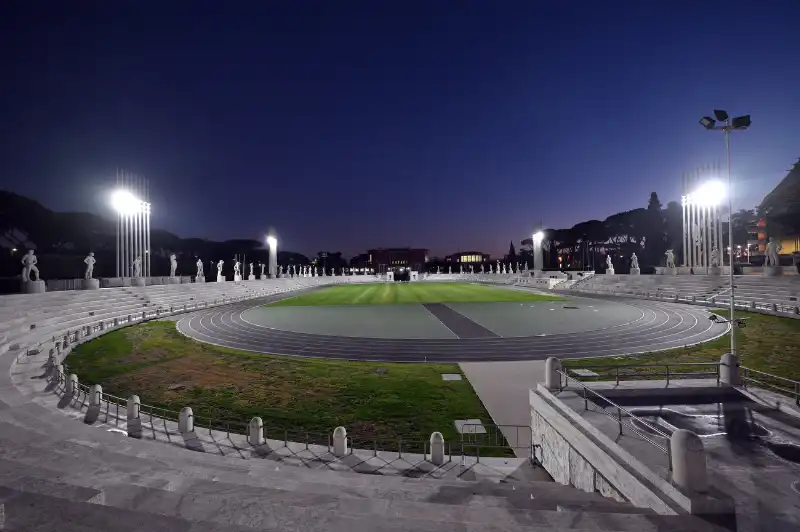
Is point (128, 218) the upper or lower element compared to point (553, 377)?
upper

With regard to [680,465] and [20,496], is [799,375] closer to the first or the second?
[680,465]

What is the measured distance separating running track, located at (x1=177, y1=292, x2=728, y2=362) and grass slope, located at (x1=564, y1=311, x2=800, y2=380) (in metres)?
1.13

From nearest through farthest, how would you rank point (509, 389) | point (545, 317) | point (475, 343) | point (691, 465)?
point (691, 465) → point (509, 389) → point (475, 343) → point (545, 317)

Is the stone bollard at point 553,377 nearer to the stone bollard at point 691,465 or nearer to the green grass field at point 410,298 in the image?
the stone bollard at point 691,465

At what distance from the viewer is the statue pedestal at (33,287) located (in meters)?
29.9

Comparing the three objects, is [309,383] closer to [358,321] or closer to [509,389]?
[509,389]

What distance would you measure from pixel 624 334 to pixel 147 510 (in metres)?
26.3

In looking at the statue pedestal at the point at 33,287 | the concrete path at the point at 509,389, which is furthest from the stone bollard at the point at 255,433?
the statue pedestal at the point at 33,287

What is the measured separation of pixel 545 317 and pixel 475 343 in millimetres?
12364

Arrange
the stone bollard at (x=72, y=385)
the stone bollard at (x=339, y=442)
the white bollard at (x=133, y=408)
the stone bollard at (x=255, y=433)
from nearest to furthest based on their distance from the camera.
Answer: the stone bollard at (x=339, y=442)
the stone bollard at (x=255, y=433)
the white bollard at (x=133, y=408)
the stone bollard at (x=72, y=385)

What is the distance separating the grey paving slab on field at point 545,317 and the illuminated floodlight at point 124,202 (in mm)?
37804

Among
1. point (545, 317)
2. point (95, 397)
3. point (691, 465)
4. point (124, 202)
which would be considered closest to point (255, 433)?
point (95, 397)

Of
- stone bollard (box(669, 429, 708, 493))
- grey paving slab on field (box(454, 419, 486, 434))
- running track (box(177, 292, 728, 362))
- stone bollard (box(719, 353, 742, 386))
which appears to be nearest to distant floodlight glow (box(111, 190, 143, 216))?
running track (box(177, 292, 728, 362))

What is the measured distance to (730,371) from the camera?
11.4m
